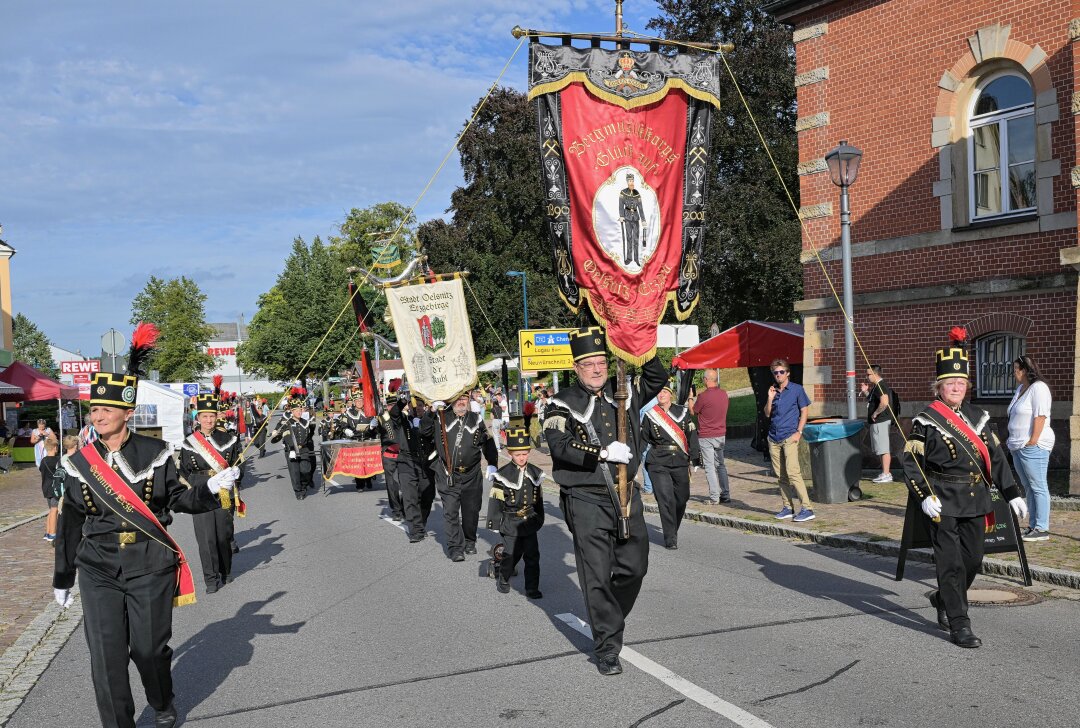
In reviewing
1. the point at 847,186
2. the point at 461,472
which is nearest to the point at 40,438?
the point at 461,472

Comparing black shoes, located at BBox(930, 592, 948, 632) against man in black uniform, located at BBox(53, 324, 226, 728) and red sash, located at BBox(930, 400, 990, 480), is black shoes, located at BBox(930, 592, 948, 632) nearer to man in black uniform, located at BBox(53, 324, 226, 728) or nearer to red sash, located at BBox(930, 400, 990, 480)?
red sash, located at BBox(930, 400, 990, 480)

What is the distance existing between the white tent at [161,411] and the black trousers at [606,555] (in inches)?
1030

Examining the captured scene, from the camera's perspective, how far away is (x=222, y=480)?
5879 mm

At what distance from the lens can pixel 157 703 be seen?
5.61 m

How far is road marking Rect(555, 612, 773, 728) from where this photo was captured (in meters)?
5.27

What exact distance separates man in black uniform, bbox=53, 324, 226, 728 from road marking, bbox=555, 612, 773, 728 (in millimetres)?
2760

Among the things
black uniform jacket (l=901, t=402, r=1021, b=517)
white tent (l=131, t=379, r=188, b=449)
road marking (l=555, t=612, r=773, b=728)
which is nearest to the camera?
road marking (l=555, t=612, r=773, b=728)

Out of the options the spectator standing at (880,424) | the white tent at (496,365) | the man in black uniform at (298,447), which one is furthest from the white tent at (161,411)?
the spectator standing at (880,424)

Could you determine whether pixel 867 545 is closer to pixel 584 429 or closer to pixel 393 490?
pixel 584 429

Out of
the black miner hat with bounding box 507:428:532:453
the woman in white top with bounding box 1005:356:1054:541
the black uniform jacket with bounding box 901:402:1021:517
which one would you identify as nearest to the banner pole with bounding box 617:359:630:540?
the black uniform jacket with bounding box 901:402:1021:517

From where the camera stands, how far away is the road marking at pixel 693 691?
5.27 m

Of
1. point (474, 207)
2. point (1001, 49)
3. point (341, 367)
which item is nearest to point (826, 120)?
point (1001, 49)

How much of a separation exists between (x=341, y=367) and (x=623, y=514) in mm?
65259

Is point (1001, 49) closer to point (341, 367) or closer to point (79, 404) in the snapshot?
point (79, 404)
